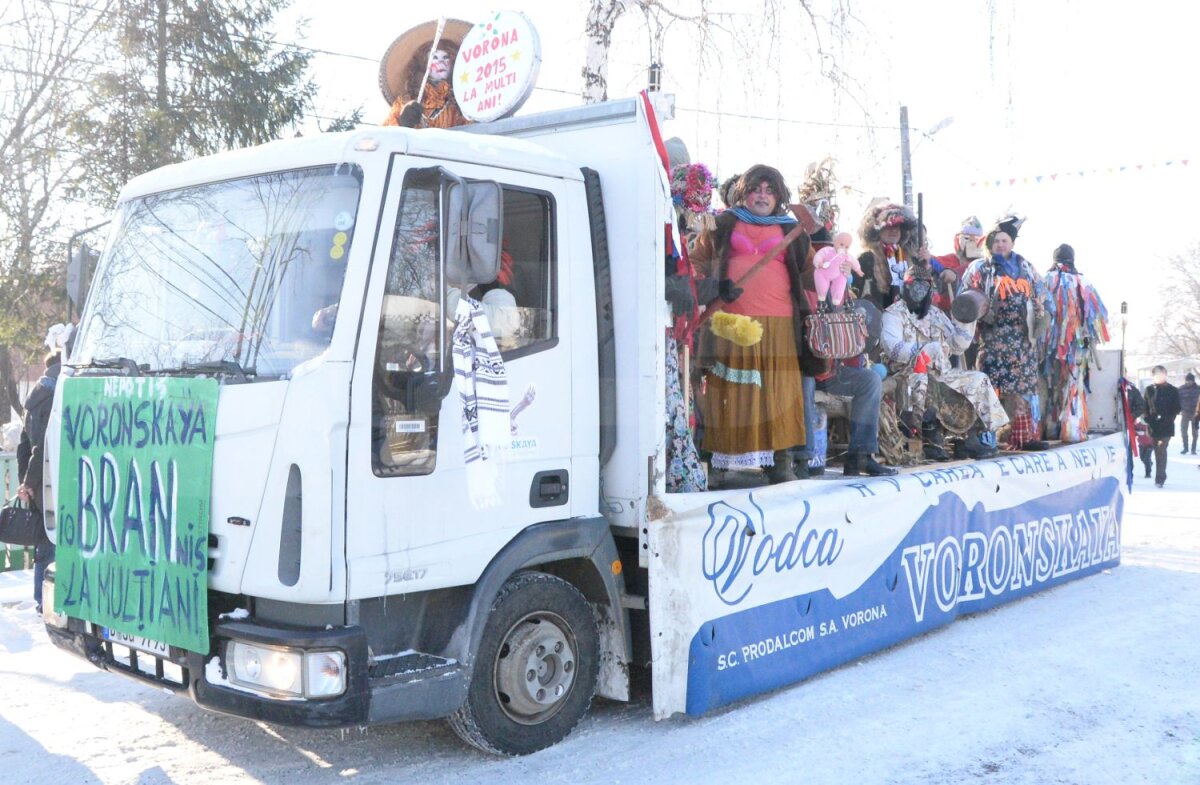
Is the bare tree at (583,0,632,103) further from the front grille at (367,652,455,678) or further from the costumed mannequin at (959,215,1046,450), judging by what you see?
the front grille at (367,652,455,678)

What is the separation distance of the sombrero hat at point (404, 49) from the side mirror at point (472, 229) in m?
2.89

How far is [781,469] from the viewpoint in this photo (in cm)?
566

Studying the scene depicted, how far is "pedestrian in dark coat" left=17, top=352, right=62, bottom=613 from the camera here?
5871mm

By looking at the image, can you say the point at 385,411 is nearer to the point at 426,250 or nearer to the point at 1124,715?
the point at 426,250

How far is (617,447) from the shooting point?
4.49 m

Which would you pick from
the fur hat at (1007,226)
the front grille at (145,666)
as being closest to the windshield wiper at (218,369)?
the front grille at (145,666)

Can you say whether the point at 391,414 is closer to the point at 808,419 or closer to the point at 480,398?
the point at 480,398

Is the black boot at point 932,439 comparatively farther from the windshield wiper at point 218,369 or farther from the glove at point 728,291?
the windshield wiper at point 218,369

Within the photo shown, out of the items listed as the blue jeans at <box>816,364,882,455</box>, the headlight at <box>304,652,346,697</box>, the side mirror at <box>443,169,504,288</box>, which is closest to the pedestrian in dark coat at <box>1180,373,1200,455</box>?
the blue jeans at <box>816,364,882,455</box>

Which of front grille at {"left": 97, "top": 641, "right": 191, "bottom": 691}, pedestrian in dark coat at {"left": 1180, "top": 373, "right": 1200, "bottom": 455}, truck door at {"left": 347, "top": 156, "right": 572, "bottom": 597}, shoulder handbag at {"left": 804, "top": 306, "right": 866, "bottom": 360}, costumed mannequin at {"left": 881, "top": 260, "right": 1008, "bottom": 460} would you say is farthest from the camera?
pedestrian in dark coat at {"left": 1180, "top": 373, "right": 1200, "bottom": 455}

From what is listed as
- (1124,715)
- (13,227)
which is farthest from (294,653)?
(13,227)

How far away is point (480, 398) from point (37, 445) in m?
3.68

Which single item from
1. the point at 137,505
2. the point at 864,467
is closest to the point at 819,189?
the point at 864,467

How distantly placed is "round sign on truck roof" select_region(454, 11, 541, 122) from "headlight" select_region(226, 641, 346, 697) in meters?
2.79
